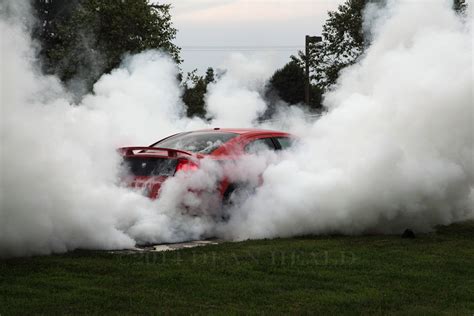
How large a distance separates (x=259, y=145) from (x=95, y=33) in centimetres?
2331

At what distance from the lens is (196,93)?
19.6m

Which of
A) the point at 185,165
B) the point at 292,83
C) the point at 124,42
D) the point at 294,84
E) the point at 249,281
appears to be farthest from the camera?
the point at 294,84

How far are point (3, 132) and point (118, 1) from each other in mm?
29630

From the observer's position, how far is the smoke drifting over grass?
816 cm

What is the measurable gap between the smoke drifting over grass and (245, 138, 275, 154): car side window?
155mm

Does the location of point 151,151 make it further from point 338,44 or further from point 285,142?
point 338,44

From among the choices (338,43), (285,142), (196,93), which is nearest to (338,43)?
(338,43)

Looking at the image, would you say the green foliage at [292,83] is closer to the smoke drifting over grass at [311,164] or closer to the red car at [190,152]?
the smoke drifting over grass at [311,164]

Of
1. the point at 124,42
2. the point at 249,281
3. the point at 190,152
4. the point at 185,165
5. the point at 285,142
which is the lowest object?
the point at 249,281

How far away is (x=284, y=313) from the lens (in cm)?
602

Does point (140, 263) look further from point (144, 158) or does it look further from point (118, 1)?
point (118, 1)

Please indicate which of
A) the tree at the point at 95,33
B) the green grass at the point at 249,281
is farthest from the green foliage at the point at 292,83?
the green grass at the point at 249,281

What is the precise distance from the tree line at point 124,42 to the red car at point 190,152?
7245 mm

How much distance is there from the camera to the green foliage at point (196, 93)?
18.7m
